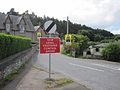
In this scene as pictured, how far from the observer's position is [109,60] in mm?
26266

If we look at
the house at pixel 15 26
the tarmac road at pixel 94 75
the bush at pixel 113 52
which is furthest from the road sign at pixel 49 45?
the house at pixel 15 26

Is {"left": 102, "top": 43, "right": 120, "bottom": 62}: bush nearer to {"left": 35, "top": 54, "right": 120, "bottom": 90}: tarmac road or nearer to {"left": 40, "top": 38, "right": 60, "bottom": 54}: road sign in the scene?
{"left": 35, "top": 54, "right": 120, "bottom": 90}: tarmac road

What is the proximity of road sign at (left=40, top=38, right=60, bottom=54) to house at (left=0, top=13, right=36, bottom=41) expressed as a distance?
1789 inches

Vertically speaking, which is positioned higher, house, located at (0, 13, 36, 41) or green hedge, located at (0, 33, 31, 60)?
house, located at (0, 13, 36, 41)

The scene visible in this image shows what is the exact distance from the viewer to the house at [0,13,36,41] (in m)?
55.6

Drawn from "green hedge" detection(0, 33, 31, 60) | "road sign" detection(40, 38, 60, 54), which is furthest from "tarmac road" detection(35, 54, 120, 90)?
"green hedge" detection(0, 33, 31, 60)

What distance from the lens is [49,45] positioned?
36.6 ft

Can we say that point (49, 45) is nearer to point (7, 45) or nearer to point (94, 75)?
point (94, 75)

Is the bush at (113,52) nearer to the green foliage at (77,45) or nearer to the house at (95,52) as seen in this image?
the house at (95,52)

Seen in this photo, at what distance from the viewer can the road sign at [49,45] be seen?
436 inches

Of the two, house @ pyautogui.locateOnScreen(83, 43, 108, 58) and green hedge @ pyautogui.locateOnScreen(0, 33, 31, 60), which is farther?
house @ pyautogui.locateOnScreen(83, 43, 108, 58)

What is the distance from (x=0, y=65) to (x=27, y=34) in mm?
58624

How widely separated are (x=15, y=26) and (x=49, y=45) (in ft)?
170


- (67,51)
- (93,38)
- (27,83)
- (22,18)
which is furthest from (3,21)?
(27,83)
